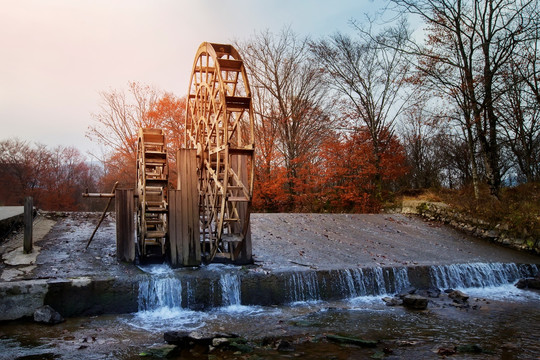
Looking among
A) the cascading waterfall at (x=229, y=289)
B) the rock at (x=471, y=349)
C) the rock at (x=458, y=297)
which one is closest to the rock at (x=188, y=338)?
the cascading waterfall at (x=229, y=289)

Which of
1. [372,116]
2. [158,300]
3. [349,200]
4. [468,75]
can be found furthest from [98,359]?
[372,116]

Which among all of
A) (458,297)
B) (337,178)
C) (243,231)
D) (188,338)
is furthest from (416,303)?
(337,178)

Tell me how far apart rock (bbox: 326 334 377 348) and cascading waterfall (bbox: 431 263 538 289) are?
4564mm

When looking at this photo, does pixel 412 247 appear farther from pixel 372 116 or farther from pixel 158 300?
pixel 372 116

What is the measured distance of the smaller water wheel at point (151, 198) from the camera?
9.26 metres

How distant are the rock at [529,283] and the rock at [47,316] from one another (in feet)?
32.5

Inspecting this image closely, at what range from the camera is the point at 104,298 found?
23.9 ft

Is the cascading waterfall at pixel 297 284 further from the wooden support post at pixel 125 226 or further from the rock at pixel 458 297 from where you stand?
the wooden support post at pixel 125 226

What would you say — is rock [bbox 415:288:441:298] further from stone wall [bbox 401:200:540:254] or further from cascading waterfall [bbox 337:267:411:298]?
stone wall [bbox 401:200:540:254]

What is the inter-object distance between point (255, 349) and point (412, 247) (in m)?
8.15

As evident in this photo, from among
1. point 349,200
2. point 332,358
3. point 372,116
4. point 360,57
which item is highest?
point 360,57

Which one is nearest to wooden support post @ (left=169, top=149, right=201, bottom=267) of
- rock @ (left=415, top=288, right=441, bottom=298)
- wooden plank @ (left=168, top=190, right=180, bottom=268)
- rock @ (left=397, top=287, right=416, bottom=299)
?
wooden plank @ (left=168, top=190, right=180, bottom=268)

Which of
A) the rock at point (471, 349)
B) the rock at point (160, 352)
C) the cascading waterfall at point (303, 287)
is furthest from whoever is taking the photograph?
the cascading waterfall at point (303, 287)

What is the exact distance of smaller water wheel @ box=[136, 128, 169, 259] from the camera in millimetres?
9258
